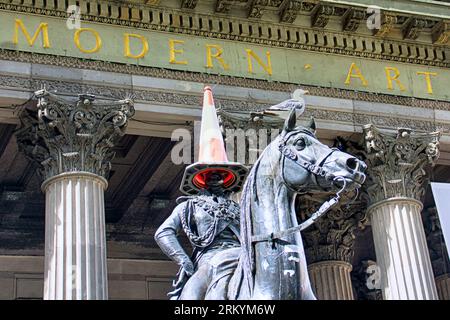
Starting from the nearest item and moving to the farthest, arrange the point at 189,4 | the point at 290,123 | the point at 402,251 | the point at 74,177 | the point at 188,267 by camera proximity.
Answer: the point at 290,123 < the point at 188,267 < the point at 74,177 < the point at 402,251 < the point at 189,4

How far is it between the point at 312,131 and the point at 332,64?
15.2 metres

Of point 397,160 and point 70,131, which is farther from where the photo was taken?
point 397,160

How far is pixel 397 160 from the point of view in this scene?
2391 cm

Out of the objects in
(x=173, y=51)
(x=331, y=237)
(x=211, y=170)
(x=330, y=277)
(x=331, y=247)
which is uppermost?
(x=173, y=51)

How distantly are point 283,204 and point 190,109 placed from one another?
44.8ft

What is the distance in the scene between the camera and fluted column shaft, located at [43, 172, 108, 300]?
64.0 ft

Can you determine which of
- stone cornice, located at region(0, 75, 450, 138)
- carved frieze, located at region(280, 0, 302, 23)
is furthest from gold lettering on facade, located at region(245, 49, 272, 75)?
carved frieze, located at region(280, 0, 302, 23)

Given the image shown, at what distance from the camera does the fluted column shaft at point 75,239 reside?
1950cm

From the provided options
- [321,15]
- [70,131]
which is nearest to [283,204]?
[70,131]

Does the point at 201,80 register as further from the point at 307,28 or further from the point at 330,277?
the point at 330,277

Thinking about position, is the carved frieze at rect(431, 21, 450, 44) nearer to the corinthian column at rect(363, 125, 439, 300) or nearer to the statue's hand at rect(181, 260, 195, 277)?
the corinthian column at rect(363, 125, 439, 300)

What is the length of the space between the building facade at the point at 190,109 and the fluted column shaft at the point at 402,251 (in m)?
0.03

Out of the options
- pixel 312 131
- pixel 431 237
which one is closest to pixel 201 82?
Result: pixel 431 237

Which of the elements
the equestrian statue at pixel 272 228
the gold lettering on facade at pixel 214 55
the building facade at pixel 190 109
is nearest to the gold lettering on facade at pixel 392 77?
the building facade at pixel 190 109
